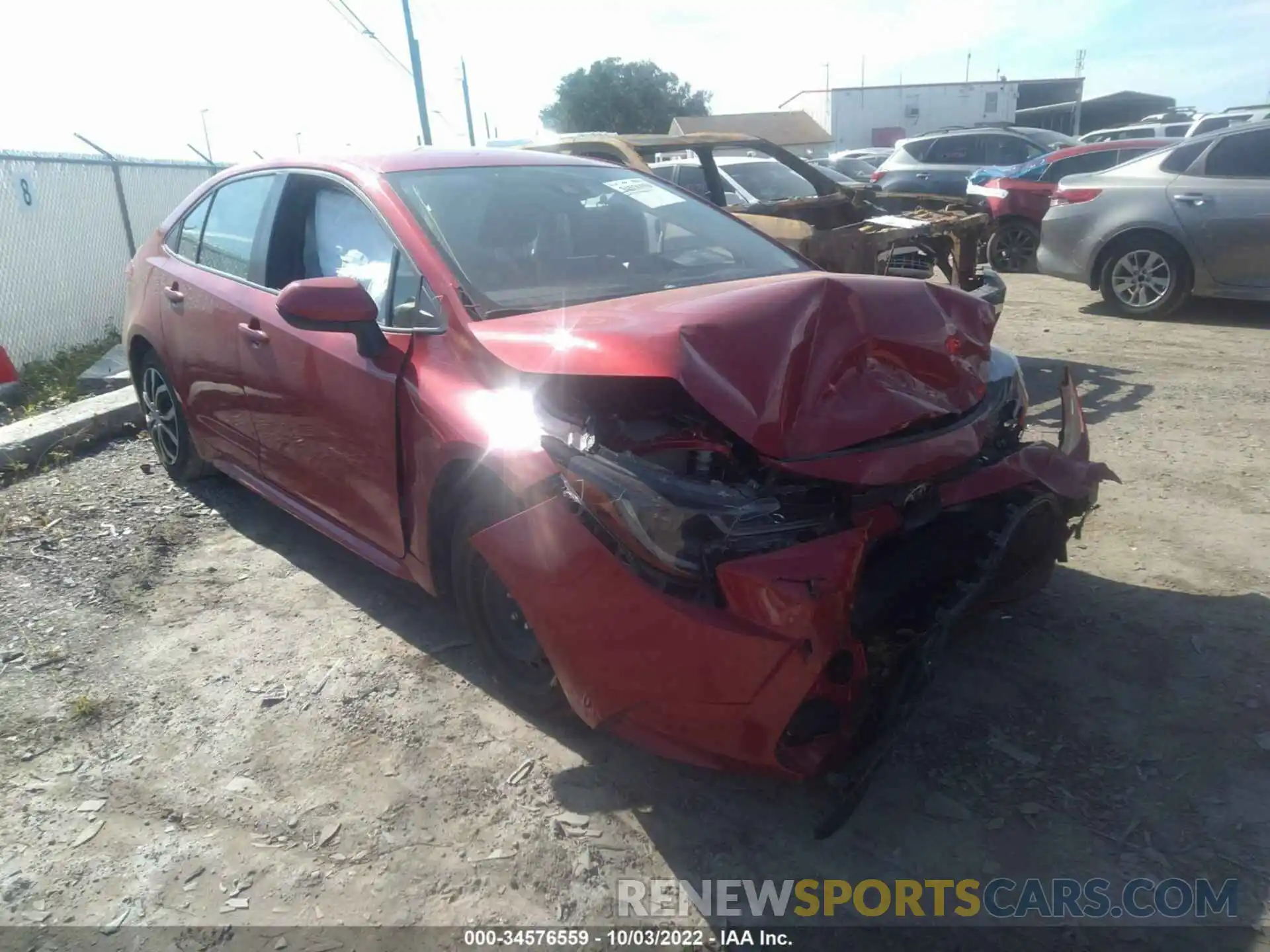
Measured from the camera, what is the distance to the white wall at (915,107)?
4444 centimetres

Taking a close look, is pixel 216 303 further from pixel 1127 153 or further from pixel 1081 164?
pixel 1127 153

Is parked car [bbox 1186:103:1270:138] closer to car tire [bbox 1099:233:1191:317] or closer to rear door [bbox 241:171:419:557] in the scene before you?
car tire [bbox 1099:233:1191:317]

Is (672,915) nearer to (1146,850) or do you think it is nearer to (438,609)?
(1146,850)

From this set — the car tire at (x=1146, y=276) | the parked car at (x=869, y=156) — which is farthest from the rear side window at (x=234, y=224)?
the parked car at (x=869, y=156)

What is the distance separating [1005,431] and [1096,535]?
1.35m

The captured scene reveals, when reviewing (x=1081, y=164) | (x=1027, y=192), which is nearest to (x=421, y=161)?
(x=1027, y=192)

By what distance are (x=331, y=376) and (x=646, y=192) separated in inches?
59.7

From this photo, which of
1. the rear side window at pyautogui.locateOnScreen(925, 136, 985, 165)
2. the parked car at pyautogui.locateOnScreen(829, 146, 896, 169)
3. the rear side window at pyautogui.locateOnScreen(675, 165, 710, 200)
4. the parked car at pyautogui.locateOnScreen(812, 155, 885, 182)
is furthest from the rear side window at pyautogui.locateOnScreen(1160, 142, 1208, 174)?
the parked car at pyautogui.locateOnScreen(829, 146, 896, 169)

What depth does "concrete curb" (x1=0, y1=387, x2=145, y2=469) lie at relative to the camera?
5.49 m

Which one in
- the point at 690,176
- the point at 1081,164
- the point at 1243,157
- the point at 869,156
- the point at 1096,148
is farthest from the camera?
the point at 869,156

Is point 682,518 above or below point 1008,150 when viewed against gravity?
below

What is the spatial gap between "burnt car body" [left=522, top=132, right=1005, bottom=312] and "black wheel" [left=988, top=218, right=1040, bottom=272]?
13.3 feet

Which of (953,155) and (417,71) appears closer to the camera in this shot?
(953,155)

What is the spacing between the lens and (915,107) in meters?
44.5
